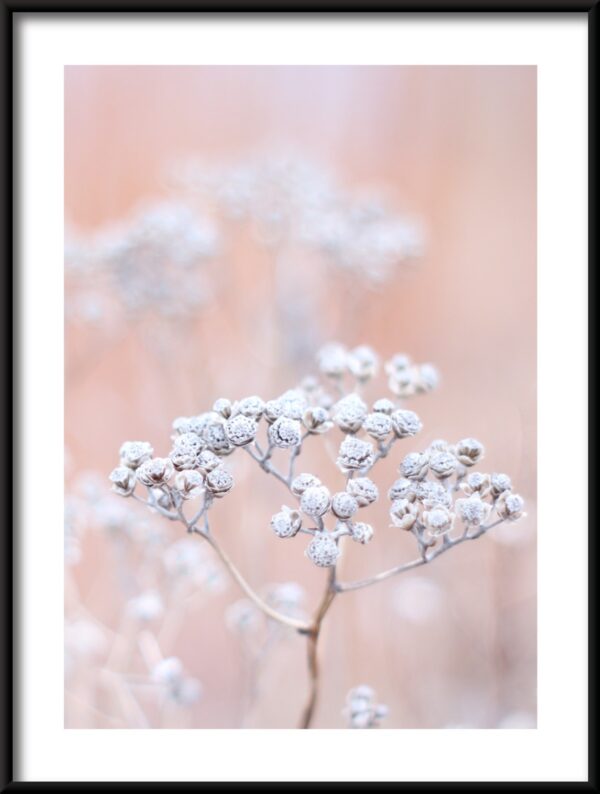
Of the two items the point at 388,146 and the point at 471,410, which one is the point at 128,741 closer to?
the point at 471,410

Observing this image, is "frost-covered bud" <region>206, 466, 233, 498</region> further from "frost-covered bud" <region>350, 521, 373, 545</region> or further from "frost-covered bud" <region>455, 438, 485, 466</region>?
"frost-covered bud" <region>455, 438, 485, 466</region>

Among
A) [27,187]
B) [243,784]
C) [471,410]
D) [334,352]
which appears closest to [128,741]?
[243,784]

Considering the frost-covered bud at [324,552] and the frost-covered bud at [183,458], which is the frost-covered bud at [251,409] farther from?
the frost-covered bud at [324,552]

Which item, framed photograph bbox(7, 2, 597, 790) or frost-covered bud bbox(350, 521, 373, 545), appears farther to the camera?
framed photograph bbox(7, 2, 597, 790)

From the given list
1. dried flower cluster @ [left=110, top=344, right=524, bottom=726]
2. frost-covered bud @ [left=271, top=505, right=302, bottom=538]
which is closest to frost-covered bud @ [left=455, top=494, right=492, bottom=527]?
dried flower cluster @ [left=110, top=344, right=524, bottom=726]

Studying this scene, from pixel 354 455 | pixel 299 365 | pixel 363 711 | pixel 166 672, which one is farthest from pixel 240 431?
pixel 299 365
